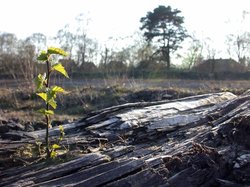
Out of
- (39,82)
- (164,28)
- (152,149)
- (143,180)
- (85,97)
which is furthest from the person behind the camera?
(164,28)

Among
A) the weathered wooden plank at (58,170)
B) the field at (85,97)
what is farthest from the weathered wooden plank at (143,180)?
the field at (85,97)

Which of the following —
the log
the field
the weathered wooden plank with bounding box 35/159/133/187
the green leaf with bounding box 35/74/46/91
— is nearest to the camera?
the weathered wooden plank with bounding box 35/159/133/187

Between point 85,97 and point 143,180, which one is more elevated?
point 85,97

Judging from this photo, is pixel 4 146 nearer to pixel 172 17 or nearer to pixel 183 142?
pixel 183 142

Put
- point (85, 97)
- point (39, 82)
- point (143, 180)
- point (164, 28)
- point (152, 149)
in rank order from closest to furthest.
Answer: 1. point (143, 180)
2. point (39, 82)
3. point (152, 149)
4. point (85, 97)
5. point (164, 28)

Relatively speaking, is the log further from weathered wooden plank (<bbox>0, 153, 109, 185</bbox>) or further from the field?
the field

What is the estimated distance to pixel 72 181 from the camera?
358 centimetres

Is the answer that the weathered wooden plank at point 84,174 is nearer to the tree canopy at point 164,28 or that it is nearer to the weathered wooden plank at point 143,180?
the weathered wooden plank at point 143,180

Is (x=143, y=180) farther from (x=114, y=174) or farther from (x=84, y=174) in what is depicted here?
(x=84, y=174)

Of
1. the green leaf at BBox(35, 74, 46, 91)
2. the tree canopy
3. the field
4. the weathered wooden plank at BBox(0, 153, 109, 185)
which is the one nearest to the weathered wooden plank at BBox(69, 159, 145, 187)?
the weathered wooden plank at BBox(0, 153, 109, 185)

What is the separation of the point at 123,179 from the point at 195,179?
71 centimetres

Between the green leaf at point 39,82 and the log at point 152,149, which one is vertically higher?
the green leaf at point 39,82

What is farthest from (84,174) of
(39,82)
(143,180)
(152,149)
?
(39,82)

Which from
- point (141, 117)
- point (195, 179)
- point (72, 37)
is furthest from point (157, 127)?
point (72, 37)
